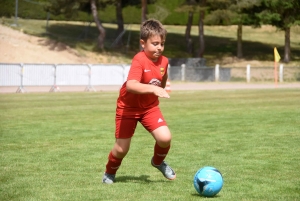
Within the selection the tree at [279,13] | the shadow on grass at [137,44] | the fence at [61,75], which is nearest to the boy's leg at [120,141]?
the fence at [61,75]

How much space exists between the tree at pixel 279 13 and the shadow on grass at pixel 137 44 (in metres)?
4.59

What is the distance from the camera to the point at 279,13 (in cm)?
6100

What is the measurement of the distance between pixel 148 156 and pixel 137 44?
169ft

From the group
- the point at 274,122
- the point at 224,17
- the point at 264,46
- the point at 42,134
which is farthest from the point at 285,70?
the point at 42,134

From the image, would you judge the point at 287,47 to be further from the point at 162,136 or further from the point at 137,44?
the point at 162,136

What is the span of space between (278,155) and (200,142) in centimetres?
234

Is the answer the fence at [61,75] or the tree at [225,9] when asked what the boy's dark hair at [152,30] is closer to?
the fence at [61,75]

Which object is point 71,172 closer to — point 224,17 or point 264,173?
point 264,173

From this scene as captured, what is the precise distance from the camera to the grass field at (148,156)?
307 inches

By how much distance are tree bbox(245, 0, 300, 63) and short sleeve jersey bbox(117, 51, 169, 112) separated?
167 feet

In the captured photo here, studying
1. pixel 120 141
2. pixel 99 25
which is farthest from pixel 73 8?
pixel 120 141

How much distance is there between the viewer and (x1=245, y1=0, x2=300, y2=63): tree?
193 ft

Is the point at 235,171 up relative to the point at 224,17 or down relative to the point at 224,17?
up

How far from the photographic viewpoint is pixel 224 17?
52.8 metres
